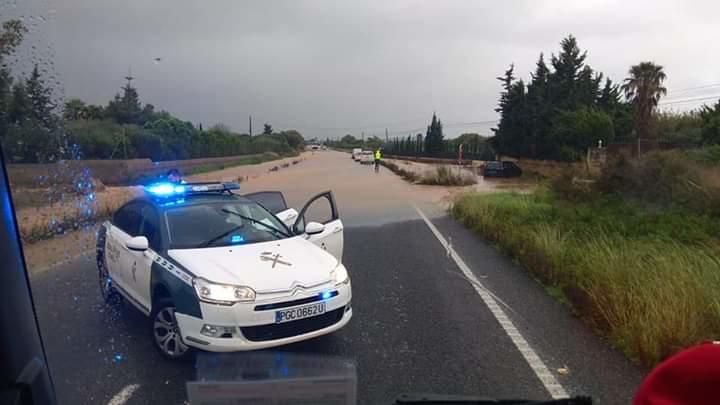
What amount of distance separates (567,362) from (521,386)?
76cm

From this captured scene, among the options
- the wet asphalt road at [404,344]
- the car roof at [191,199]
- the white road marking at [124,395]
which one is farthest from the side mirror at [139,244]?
the white road marking at [124,395]

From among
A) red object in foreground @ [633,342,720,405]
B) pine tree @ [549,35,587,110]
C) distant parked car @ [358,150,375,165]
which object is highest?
pine tree @ [549,35,587,110]

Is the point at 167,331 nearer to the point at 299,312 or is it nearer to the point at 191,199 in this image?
the point at 299,312

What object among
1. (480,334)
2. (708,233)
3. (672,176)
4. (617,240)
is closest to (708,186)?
(672,176)

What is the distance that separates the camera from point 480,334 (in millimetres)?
5426

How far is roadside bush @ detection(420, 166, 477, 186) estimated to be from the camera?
2866 centimetres

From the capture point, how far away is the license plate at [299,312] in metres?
4.50

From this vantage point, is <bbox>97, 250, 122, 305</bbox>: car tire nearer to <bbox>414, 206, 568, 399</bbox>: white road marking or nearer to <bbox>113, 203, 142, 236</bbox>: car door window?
<bbox>113, 203, 142, 236</bbox>: car door window

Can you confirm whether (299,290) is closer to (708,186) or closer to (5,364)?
(5,364)

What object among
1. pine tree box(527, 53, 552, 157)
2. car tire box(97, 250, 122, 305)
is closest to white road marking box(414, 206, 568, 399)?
car tire box(97, 250, 122, 305)

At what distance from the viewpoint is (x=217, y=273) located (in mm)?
4707

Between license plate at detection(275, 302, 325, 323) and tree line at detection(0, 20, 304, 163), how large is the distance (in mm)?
2022

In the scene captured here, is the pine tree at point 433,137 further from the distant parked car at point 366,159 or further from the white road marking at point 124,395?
the white road marking at point 124,395

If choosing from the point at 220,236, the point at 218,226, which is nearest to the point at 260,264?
the point at 220,236
